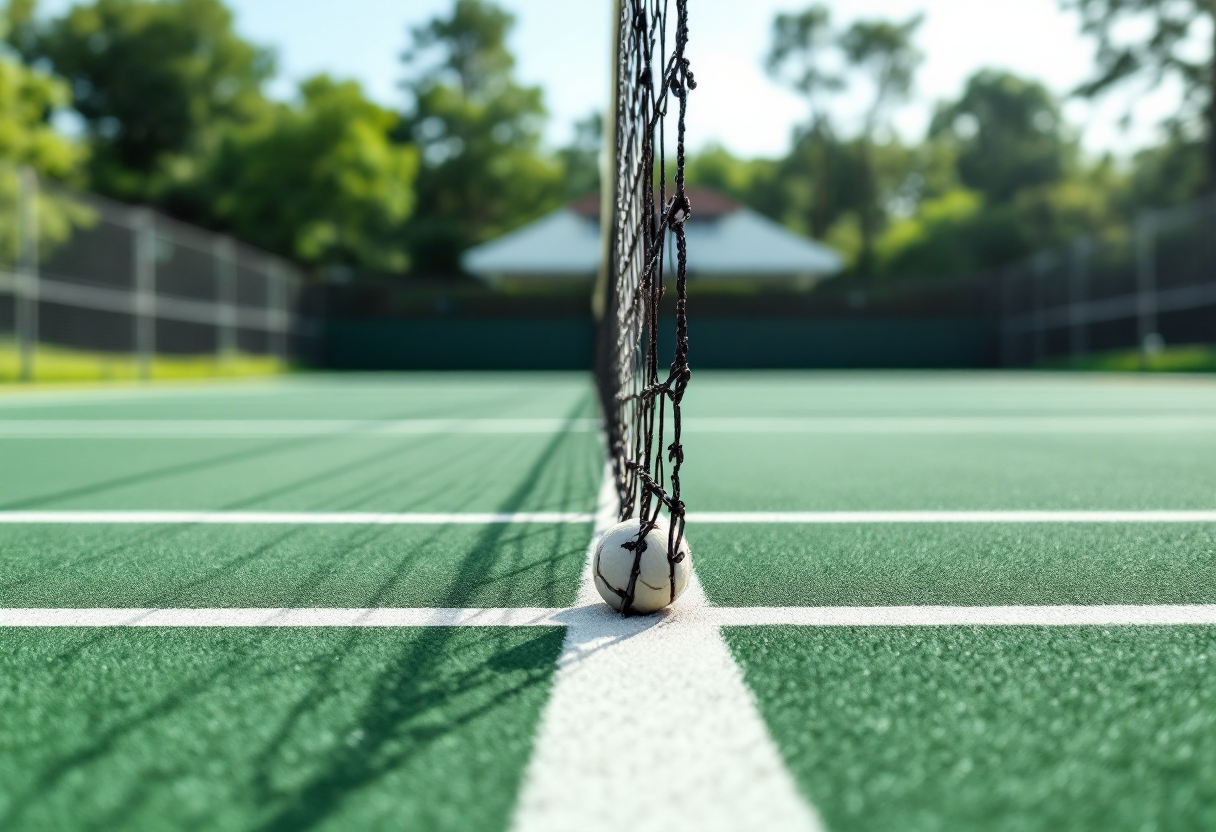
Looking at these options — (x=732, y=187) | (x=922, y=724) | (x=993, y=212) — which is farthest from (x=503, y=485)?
(x=732, y=187)

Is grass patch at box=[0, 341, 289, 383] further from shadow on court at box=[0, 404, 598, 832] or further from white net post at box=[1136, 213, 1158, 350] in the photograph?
white net post at box=[1136, 213, 1158, 350]

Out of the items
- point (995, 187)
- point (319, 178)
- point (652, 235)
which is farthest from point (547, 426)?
point (995, 187)

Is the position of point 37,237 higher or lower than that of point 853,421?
higher

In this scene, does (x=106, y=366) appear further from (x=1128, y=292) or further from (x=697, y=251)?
(x=697, y=251)

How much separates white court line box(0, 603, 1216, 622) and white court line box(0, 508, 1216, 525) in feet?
3.15

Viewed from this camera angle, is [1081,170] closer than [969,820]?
No

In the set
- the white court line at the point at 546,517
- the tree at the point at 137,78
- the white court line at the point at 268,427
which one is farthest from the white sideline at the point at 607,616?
the tree at the point at 137,78

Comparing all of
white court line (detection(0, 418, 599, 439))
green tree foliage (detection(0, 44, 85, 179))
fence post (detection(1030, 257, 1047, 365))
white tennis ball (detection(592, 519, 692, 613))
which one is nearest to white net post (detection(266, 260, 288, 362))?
green tree foliage (detection(0, 44, 85, 179))

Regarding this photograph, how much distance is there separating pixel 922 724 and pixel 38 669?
1.22m

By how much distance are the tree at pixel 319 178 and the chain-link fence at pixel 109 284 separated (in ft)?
27.6

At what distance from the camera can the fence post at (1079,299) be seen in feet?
64.1

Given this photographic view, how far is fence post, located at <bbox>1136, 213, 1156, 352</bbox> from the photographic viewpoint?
56.4 feet

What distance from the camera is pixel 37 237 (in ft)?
40.2

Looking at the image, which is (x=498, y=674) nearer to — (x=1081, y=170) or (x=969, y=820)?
(x=969, y=820)
